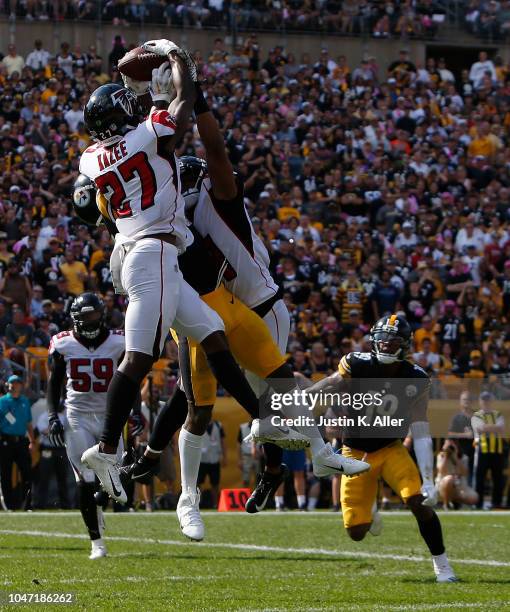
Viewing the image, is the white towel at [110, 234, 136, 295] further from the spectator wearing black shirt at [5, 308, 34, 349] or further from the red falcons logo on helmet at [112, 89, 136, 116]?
the spectator wearing black shirt at [5, 308, 34, 349]

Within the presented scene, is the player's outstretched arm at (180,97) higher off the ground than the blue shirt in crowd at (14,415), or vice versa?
the player's outstretched arm at (180,97)

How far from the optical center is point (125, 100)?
7332 millimetres

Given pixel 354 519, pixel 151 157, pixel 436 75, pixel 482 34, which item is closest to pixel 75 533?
pixel 354 519

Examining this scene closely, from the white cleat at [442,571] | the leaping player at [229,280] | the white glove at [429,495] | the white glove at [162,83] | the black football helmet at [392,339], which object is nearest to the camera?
the white glove at [162,83]

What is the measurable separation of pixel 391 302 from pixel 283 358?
12.1 meters

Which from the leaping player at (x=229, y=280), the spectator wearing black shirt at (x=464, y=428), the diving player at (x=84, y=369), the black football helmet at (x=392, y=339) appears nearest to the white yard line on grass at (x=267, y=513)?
the spectator wearing black shirt at (x=464, y=428)

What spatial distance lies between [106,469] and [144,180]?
5.06ft

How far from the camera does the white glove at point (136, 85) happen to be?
24.9ft

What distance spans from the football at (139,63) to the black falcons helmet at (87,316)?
151 inches

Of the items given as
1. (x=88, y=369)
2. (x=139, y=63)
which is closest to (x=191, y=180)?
(x=139, y=63)

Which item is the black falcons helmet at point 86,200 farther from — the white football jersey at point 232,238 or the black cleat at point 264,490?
the black cleat at point 264,490

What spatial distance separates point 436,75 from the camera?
88.6 ft

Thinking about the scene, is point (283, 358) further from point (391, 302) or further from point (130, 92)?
point (391, 302)

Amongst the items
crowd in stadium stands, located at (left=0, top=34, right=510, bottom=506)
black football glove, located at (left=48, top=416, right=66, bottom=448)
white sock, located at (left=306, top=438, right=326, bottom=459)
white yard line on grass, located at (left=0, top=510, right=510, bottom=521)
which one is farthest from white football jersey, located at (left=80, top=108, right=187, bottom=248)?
crowd in stadium stands, located at (left=0, top=34, right=510, bottom=506)
